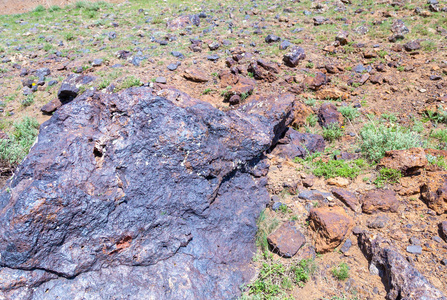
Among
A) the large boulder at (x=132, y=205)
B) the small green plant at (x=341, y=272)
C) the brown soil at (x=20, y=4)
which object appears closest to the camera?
the large boulder at (x=132, y=205)

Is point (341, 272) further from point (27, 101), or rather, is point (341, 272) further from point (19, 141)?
point (27, 101)

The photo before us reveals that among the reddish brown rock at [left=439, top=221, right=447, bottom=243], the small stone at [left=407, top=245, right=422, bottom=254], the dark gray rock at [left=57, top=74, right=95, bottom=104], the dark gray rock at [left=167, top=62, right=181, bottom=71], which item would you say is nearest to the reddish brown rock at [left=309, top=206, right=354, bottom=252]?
the small stone at [left=407, top=245, right=422, bottom=254]

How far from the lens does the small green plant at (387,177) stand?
3.86 metres

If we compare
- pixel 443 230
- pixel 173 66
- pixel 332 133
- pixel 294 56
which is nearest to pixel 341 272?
pixel 443 230

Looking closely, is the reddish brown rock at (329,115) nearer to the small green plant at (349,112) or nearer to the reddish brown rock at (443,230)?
the small green plant at (349,112)

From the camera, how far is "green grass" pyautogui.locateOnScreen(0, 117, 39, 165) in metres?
4.88

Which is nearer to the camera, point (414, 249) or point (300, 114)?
point (414, 249)

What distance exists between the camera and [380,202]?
11.7 ft

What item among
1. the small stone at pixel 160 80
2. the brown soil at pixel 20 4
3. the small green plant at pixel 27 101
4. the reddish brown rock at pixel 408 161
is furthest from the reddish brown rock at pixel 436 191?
the brown soil at pixel 20 4

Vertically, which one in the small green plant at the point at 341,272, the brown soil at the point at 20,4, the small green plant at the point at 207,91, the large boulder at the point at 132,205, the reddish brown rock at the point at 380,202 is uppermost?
the large boulder at the point at 132,205

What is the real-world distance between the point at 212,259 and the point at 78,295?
1.22 metres

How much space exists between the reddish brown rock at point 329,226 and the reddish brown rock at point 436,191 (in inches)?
36.8

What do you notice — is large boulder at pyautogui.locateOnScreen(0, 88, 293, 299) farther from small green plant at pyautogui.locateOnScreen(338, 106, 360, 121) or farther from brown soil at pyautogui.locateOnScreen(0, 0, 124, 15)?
brown soil at pyautogui.locateOnScreen(0, 0, 124, 15)

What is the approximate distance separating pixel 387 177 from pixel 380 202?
1.73 feet
